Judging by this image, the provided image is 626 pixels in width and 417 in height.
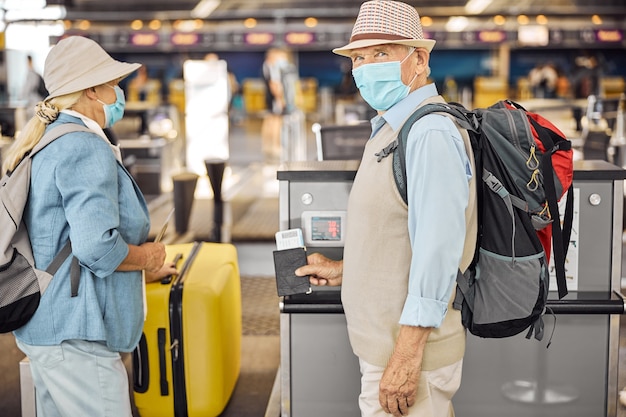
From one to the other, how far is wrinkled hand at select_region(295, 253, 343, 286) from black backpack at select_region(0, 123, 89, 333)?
70cm

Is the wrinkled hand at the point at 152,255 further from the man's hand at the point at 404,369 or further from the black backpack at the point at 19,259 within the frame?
the man's hand at the point at 404,369

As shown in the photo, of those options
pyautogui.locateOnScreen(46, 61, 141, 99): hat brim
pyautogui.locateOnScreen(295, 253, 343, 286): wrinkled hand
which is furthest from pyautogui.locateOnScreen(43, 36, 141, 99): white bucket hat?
pyautogui.locateOnScreen(295, 253, 343, 286): wrinkled hand

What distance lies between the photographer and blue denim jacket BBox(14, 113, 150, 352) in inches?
91.4

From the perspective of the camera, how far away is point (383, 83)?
2.21 m

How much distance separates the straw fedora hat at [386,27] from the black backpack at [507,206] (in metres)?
0.20

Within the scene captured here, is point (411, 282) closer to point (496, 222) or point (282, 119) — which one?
point (496, 222)

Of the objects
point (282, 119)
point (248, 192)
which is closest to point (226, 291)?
point (248, 192)

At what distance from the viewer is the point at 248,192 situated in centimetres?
1023

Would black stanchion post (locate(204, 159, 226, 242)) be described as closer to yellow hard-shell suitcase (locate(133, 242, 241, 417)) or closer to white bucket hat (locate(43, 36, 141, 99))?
yellow hard-shell suitcase (locate(133, 242, 241, 417))

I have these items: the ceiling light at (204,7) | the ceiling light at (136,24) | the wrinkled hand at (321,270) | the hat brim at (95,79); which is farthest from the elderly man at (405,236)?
the ceiling light at (204,7)

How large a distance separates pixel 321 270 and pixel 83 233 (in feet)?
2.39

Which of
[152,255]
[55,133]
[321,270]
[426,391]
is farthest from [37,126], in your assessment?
[426,391]

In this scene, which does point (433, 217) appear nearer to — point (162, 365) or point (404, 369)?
point (404, 369)

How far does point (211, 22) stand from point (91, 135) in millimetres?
22253
